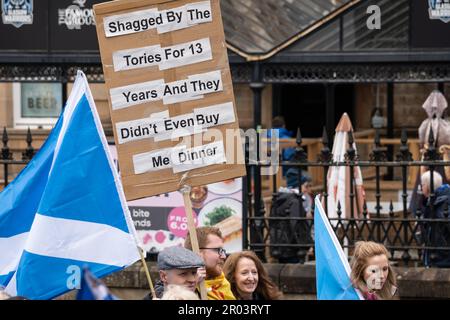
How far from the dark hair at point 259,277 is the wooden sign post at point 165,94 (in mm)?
439

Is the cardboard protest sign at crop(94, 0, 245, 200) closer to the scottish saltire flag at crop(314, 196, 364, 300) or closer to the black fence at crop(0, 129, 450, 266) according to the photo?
the scottish saltire flag at crop(314, 196, 364, 300)

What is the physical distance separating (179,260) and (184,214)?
4.58 meters

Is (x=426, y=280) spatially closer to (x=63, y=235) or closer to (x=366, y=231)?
(x=366, y=231)

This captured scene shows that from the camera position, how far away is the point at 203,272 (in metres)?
8.00

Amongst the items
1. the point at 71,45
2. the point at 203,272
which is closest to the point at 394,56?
the point at 71,45

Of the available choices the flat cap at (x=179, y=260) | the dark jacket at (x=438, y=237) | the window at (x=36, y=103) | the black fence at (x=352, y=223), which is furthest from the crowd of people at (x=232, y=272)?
the window at (x=36, y=103)

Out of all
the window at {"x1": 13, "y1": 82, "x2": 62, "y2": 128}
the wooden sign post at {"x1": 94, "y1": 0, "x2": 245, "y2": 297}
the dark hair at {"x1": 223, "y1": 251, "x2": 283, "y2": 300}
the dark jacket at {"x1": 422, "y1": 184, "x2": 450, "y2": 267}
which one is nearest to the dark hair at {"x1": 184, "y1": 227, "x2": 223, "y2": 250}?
the dark hair at {"x1": 223, "y1": 251, "x2": 283, "y2": 300}

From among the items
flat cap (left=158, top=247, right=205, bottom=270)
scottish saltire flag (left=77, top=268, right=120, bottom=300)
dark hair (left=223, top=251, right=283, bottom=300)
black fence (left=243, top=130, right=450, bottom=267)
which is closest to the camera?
scottish saltire flag (left=77, top=268, right=120, bottom=300)

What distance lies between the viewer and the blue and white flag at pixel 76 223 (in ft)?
26.7

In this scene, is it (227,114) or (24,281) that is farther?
(227,114)

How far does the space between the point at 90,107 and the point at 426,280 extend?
408 centimetres

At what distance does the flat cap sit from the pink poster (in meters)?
4.38

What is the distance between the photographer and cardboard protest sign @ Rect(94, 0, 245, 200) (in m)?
8.74

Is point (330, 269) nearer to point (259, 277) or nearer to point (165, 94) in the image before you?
point (259, 277)
